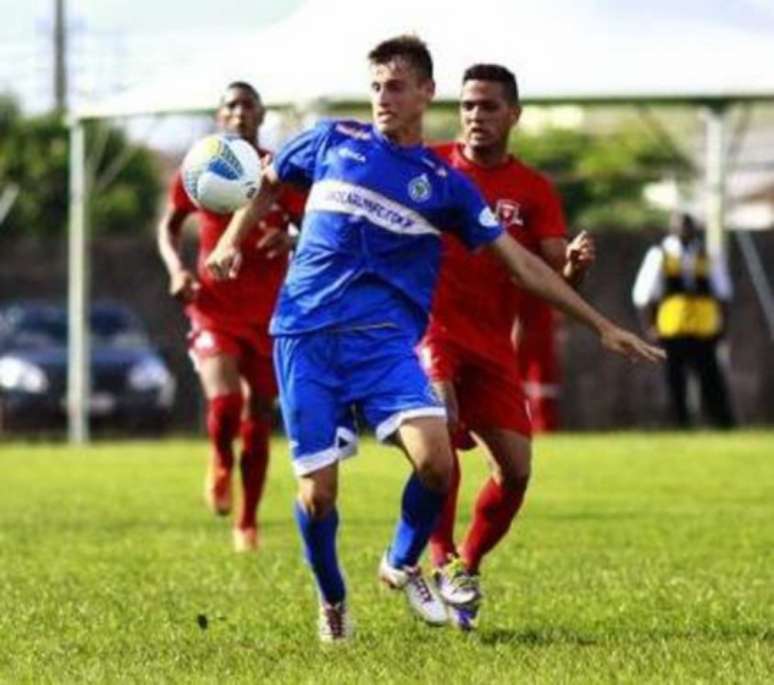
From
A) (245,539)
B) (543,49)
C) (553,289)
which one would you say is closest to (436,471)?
(553,289)

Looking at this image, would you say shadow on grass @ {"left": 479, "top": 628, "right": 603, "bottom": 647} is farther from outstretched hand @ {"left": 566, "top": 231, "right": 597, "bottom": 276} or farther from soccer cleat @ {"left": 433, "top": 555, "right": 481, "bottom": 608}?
outstretched hand @ {"left": 566, "top": 231, "right": 597, "bottom": 276}

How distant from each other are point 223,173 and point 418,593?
5.44 feet

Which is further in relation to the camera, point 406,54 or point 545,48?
point 545,48

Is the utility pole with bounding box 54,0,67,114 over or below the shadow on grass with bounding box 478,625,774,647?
below

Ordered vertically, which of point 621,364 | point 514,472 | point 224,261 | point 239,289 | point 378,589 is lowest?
point 621,364

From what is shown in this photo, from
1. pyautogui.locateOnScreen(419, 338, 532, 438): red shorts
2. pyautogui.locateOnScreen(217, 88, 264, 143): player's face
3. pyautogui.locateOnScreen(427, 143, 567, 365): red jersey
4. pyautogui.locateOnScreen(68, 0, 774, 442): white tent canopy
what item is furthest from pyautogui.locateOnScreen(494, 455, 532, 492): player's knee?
pyautogui.locateOnScreen(68, 0, 774, 442): white tent canopy

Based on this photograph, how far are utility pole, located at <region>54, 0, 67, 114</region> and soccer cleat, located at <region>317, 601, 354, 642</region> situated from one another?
47364mm

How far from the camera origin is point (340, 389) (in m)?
10.9

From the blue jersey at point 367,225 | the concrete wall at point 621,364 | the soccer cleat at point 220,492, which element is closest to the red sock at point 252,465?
the soccer cleat at point 220,492

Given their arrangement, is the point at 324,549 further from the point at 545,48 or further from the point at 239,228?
the point at 545,48

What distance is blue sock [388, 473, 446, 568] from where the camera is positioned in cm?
1114

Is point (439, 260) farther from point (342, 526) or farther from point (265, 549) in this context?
point (342, 526)

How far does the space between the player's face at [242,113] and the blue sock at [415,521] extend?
4.26 metres

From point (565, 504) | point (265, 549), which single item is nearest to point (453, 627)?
point (265, 549)
